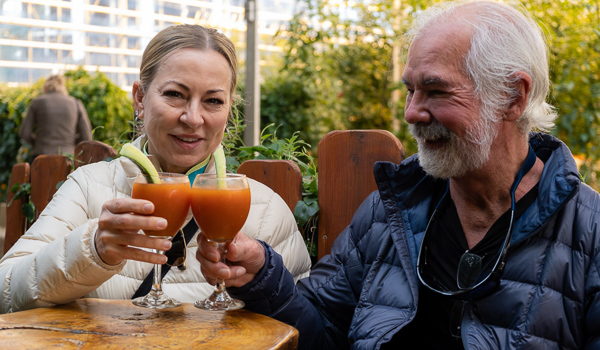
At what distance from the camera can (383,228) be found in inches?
80.6

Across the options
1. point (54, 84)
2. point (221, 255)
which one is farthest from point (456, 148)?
point (54, 84)

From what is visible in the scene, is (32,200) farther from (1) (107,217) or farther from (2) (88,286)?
(1) (107,217)

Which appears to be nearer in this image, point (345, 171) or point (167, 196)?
point (167, 196)

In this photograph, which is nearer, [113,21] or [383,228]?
[383,228]

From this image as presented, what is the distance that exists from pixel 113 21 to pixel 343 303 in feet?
24.6

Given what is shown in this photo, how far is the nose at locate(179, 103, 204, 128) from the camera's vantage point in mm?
1953

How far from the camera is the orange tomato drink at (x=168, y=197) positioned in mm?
1538

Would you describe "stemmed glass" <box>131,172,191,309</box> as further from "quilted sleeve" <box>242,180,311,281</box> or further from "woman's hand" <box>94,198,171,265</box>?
"quilted sleeve" <box>242,180,311,281</box>

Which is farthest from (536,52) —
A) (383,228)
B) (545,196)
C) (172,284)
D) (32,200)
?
(32,200)

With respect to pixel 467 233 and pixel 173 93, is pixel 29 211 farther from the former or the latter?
pixel 467 233

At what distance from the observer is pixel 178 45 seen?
80.4 inches

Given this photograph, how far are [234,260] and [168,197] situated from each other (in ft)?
0.81

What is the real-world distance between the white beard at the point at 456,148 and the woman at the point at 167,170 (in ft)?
1.86

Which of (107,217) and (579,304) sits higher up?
(107,217)
